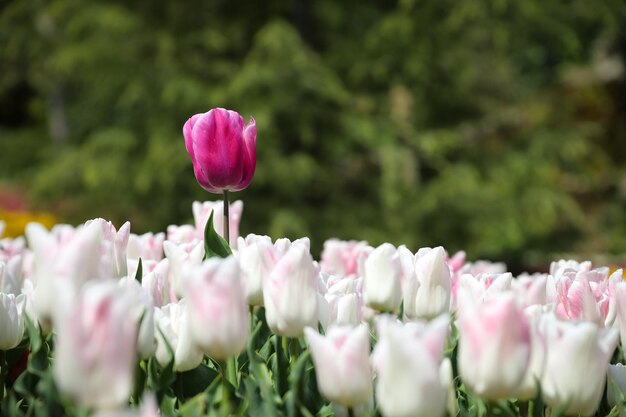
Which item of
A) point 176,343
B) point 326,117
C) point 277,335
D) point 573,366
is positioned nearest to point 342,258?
point 277,335

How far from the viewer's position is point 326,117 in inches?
313

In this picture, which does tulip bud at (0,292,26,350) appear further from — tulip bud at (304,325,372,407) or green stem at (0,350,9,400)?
tulip bud at (304,325,372,407)

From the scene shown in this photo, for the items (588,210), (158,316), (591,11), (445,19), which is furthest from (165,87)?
(588,210)

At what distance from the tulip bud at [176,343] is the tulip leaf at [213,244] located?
224 millimetres

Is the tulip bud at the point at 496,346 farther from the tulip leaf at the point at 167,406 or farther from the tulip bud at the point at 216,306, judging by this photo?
the tulip leaf at the point at 167,406

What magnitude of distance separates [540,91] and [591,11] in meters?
5.26

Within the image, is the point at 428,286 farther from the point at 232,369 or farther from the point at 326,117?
→ the point at 326,117

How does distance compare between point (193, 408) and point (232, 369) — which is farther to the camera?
point (232, 369)

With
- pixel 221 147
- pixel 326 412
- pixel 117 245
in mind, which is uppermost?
pixel 221 147

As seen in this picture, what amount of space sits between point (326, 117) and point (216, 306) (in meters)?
7.00

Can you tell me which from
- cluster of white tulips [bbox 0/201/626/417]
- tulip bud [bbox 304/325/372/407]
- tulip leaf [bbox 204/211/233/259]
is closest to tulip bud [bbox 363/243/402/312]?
cluster of white tulips [bbox 0/201/626/417]

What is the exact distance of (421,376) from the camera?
883 mm

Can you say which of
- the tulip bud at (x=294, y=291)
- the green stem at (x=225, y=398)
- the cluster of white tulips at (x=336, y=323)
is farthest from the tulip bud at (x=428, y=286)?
the green stem at (x=225, y=398)

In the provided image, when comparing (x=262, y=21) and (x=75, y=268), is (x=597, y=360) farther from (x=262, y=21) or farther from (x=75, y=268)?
(x=262, y=21)
